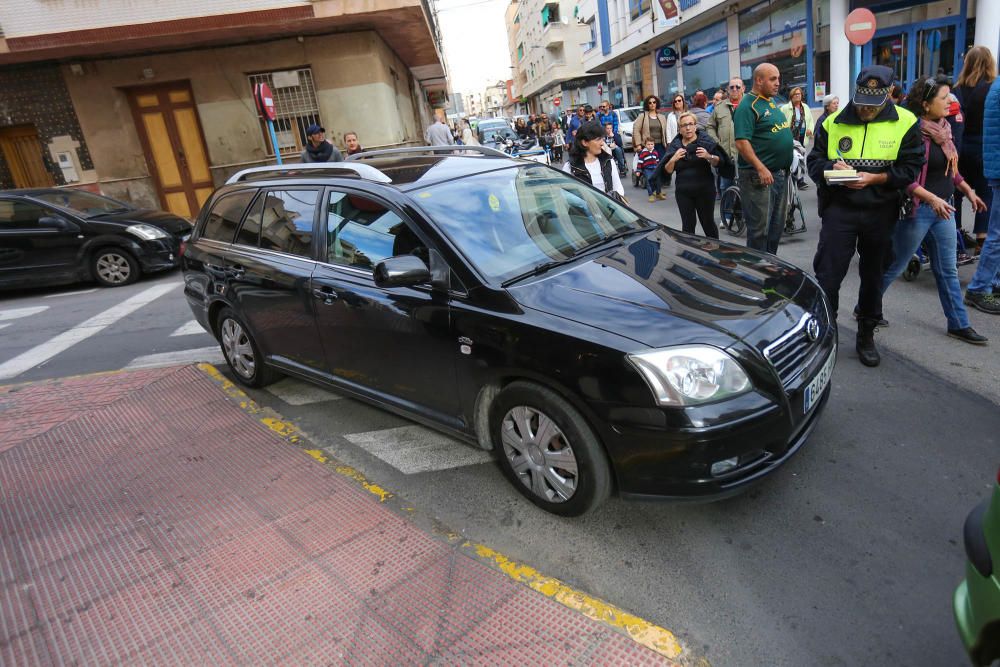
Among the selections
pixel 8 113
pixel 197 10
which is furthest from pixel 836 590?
pixel 8 113

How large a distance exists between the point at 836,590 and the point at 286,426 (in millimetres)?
3369

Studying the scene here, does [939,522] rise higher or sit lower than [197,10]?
lower

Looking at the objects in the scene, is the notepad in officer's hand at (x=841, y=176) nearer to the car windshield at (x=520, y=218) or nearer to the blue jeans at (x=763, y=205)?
the car windshield at (x=520, y=218)

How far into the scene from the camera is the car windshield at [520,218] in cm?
329

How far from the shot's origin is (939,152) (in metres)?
4.79

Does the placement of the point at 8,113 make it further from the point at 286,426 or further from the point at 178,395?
the point at 286,426

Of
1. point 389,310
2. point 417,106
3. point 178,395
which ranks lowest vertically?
point 178,395

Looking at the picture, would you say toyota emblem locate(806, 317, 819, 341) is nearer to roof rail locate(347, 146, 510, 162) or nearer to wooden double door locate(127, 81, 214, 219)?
roof rail locate(347, 146, 510, 162)

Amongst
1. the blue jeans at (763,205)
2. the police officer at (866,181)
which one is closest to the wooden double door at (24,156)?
the blue jeans at (763,205)

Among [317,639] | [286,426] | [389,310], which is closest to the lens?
[317,639]

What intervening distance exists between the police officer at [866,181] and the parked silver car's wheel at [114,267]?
945cm

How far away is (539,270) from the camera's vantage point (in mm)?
3236

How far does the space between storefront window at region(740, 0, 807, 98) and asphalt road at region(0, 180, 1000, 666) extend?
1815 centimetres

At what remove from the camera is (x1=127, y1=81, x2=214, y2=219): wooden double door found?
48.9 feet
